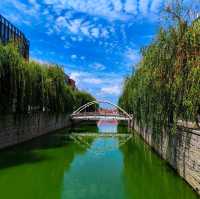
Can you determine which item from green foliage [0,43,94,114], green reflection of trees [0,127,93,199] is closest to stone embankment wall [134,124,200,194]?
green reflection of trees [0,127,93,199]

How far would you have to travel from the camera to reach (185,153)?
13836mm

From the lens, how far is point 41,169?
17625 mm

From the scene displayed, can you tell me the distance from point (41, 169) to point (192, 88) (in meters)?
8.14

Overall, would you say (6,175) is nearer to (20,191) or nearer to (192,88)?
(20,191)

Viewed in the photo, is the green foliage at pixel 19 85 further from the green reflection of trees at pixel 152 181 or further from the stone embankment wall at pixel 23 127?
the green reflection of trees at pixel 152 181

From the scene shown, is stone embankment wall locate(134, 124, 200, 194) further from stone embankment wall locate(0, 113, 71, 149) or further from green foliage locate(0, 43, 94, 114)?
stone embankment wall locate(0, 113, 71, 149)

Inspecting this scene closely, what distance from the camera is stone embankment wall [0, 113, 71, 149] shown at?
23.6 metres

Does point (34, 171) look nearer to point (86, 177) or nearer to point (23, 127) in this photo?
point (86, 177)

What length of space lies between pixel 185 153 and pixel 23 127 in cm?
1704

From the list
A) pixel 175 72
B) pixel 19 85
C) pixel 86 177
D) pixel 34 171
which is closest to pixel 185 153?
pixel 175 72

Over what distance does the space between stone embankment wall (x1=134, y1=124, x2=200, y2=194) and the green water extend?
382mm

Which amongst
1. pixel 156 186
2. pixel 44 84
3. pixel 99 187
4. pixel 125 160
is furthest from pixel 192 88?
pixel 44 84

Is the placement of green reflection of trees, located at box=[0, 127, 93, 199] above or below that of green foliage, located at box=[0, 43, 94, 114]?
below

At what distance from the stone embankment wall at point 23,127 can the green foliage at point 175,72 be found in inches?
394
